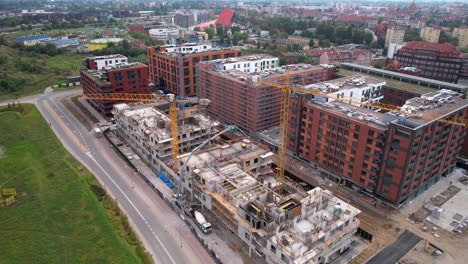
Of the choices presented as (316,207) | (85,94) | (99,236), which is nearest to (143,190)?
(99,236)

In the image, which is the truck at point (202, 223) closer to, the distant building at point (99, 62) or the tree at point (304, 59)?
the distant building at point (99, 62)

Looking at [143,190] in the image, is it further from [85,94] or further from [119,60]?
[119,60]

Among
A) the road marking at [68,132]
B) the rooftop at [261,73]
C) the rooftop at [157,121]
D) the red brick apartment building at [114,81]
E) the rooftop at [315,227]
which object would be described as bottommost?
the road marking at [68,132]

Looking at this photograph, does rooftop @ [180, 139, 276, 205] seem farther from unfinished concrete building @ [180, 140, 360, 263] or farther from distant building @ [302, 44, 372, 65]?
distant building @ [302, 44, 372, 65]

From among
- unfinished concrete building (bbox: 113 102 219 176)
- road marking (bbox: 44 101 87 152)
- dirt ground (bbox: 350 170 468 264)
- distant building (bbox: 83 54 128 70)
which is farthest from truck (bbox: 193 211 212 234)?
distant building (bbox: 83 54 128 70)

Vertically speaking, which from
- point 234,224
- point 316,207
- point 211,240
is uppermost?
point 316,207

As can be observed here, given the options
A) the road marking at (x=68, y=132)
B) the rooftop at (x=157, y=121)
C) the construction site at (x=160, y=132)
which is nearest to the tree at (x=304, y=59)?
the construction site at (x=160, y=132)
